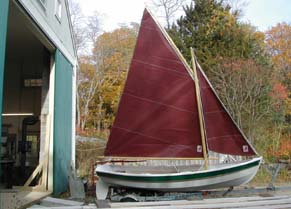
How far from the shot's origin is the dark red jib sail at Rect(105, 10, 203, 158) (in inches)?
319

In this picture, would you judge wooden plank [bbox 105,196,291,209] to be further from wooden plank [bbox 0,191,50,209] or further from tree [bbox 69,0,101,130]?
tree [bbox 69,0,101,130]

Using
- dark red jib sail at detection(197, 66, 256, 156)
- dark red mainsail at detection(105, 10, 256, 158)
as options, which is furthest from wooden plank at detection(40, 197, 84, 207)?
dark red jib sail at detection(197, 66, 256, 156)

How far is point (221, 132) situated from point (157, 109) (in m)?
1.63

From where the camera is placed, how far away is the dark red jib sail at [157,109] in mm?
8102

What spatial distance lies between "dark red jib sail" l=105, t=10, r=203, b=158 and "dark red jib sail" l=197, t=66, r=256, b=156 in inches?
12.5

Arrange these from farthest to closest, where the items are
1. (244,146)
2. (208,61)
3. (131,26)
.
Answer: (131,26) → (208,61) → (244,146)

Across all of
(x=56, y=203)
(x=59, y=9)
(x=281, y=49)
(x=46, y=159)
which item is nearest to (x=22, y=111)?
(x=46, y=159)

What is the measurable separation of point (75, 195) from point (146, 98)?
301 centimetres

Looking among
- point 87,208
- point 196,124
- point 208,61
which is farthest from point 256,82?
point 87,208

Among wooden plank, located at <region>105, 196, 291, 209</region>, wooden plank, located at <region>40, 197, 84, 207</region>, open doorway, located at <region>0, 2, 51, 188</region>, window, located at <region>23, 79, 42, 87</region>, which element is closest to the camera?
wooden plank, located at <region>105, 196, 291, 209</region>

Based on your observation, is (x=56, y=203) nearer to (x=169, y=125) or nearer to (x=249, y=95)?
(x=169, y=125)

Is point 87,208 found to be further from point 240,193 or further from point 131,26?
point 131,26

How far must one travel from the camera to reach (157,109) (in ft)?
27.1

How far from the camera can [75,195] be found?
848 centimetres
